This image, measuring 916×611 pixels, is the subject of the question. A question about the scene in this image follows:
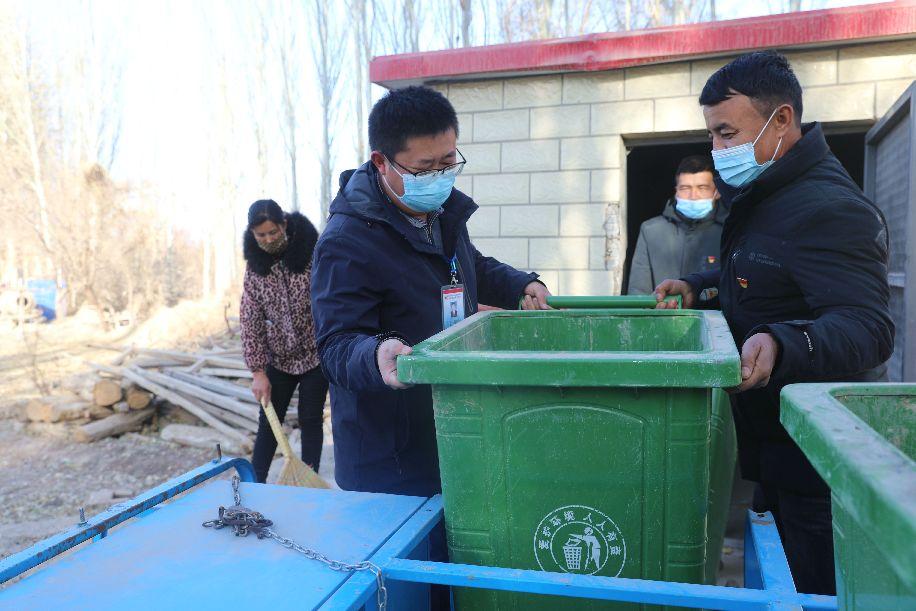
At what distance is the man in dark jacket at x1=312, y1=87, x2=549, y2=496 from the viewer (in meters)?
1.87

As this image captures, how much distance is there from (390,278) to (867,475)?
1.44 metres

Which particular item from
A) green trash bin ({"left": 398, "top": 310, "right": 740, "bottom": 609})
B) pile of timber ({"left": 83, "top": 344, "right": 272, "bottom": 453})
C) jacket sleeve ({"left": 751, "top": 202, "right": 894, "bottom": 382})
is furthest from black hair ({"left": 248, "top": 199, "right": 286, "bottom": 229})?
pile of timber ({"left": 83, "top": 344, "right": 272, "bottom": 453})

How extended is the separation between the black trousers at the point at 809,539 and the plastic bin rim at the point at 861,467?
3.66 ft

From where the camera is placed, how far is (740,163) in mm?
2047

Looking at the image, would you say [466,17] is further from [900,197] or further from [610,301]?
[610,301]

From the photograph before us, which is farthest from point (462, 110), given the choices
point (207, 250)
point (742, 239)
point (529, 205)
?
point (207, 250)

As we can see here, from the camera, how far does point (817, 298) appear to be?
169cm

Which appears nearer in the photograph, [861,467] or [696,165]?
[861,467]

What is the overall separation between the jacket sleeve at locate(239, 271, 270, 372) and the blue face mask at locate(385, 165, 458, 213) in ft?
7.88

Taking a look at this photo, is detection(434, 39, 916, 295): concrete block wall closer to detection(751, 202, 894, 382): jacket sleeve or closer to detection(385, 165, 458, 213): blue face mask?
detection(385, 165, 458, 213): blue face mask

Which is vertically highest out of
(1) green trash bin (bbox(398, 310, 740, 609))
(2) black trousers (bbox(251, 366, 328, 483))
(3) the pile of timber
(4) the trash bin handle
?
(4) the trash bin handle

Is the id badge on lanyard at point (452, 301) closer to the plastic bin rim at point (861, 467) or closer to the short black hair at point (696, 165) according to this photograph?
the plastic bin rim at point (861, 467)

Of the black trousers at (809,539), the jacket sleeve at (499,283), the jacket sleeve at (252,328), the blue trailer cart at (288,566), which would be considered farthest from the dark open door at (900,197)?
the jacket sleeve at (252,328)

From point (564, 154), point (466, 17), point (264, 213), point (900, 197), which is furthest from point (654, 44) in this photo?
point (466, 17)
